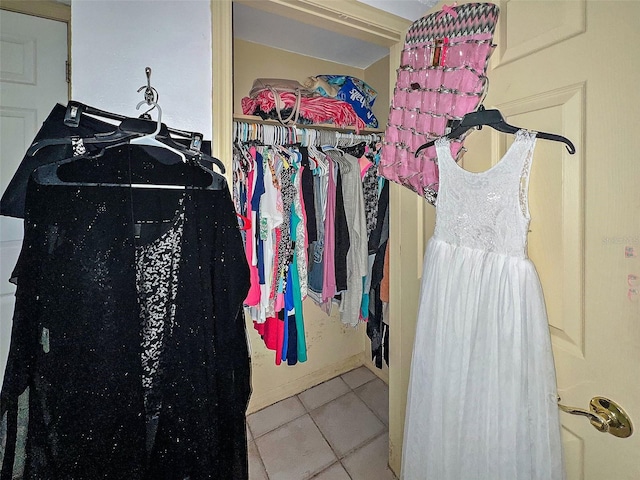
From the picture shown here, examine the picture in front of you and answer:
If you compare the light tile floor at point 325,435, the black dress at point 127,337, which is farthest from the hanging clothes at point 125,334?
the light tile floor at point 325,435

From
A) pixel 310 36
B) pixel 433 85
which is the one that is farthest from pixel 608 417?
pixel 310 36

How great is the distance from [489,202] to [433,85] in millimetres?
491

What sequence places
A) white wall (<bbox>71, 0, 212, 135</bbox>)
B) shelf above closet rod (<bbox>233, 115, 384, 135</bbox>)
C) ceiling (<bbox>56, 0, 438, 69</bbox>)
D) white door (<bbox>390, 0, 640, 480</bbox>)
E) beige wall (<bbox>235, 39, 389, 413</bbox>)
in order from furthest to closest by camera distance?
beige wall (<bbox>235, 39, 389, 413</bbox>)
shelf above closet rod (<bbox>233, 115, 384, 135</bbox>)
ceiling (<bbox>56, 0, 438, 69</bbox>)
white wall (<bbox>71, 0, 212, 135</bbox>)
white door (<bbox>390, 0, 640, 480</bbox>)

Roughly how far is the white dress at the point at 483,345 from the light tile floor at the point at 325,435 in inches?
29.0

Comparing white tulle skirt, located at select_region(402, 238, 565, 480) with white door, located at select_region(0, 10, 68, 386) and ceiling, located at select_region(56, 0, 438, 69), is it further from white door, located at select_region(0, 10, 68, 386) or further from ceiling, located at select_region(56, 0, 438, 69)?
white door, located at select_region(0, 10, 68, 386)

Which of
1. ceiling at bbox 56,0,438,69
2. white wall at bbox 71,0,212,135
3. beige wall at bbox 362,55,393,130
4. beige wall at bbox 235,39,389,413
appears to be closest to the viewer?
white wall at bbox 71,0,212,135

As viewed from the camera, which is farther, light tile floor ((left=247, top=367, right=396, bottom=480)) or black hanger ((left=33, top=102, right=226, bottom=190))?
light tile floor ((left=247, top=367, right=396, bottom=480))

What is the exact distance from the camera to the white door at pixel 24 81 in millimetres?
841

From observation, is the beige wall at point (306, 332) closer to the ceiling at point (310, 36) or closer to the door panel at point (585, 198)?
the ceiling at point (310, 36)

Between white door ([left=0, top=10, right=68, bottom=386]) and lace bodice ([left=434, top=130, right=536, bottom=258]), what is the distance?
3.85 ft

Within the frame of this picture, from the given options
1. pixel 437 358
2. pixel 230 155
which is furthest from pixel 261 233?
pixel 437 358

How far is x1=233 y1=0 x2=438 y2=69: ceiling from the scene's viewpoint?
130cm

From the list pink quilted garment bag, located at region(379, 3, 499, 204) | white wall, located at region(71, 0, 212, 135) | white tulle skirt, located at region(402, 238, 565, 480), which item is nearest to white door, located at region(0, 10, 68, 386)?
white wall, located at region(71, 0, 212, 135)

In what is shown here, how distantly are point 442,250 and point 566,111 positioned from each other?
47 cm
